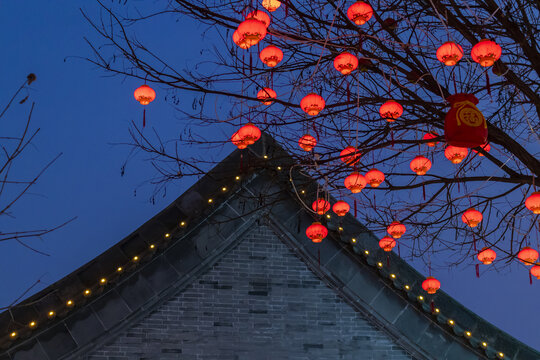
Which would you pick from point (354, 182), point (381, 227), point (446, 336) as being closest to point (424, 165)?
point (354, 182)

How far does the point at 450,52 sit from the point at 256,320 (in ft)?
15.9

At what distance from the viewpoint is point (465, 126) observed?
4469 mm

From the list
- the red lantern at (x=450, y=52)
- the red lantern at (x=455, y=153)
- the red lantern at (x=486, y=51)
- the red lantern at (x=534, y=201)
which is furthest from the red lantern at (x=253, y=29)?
the red lantern at (x=534, y=201)

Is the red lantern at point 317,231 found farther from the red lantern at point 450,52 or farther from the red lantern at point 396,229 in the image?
the red lantern at point 450,52

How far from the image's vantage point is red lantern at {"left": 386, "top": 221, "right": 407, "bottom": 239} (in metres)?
7.41

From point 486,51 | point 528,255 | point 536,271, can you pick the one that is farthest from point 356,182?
point 536,271

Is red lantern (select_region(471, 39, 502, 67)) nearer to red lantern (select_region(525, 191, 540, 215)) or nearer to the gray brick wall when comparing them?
red lantern (select_region(525, 191, 540, 215))

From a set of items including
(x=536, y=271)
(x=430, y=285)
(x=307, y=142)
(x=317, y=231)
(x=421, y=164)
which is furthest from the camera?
(x=430, y=285)

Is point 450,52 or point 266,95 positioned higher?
point 450,52

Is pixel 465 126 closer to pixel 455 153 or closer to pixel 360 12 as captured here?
pixel 360 12

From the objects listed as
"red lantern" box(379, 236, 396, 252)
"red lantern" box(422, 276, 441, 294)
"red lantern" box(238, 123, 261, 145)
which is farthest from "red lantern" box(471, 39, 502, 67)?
"red lantern" box(422, 276, 441, 294)

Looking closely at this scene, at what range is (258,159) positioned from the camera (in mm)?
8680

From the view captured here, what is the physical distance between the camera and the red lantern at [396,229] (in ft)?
24.3

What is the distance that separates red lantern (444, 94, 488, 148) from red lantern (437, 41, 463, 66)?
46cm
